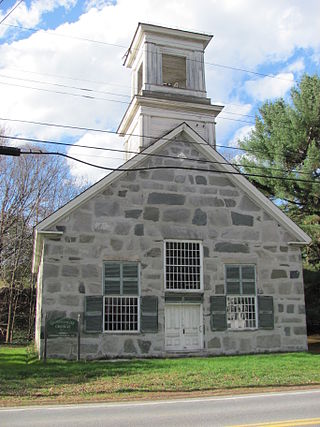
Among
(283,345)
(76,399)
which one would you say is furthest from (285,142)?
(76,399)

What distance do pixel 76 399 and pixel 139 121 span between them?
15.2 metres

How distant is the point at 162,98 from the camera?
77.3ft

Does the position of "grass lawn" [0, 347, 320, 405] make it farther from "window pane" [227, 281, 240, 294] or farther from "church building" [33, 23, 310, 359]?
"window pane" [227, 281, 240, 294]

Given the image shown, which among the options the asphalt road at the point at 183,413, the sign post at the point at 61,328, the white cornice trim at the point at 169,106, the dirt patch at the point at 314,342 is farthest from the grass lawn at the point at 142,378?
the white cornice trim at the point at 169,106

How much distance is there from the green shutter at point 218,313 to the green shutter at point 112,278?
A: 3.56 meters

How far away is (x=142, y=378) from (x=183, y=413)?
14.1 ft

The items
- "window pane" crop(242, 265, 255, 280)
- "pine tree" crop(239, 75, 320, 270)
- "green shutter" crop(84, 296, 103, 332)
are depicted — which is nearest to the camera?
"green shutter" crop(84, 296, 103, 332)

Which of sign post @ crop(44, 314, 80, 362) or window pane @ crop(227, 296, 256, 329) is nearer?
sign post @ crop(44, 314, 80, 362)

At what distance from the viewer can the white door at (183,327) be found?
18438mm

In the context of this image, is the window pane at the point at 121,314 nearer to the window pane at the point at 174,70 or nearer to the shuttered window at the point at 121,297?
the shuttered window at the point at 121,297

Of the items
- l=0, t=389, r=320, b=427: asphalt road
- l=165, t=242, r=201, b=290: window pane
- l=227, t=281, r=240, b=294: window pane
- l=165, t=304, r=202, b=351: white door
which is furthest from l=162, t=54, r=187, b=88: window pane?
l=0, t=389, r=320, b=427: asphalt road

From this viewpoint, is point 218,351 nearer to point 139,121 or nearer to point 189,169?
point 189,169

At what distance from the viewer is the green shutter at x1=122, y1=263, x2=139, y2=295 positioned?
18141 millimetres

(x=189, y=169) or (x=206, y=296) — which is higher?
(x=189, y=169)
